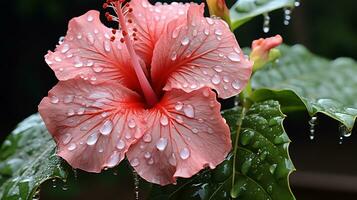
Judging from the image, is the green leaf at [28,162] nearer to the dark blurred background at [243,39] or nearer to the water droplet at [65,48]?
the water droplet at [65,48]

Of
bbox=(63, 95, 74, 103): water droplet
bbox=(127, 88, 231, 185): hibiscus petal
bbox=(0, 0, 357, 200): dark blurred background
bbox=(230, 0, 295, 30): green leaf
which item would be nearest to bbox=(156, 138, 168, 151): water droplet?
bbox=(127, 88, 231, 185): hibiscus petal

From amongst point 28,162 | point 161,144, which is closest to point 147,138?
point 161,144

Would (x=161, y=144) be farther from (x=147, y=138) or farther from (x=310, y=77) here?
(x=310, y=77)

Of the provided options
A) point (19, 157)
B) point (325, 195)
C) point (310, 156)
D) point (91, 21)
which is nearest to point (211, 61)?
point (91, 21)

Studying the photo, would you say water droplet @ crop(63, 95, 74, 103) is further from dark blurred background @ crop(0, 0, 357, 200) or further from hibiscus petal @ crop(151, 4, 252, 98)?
dark blurred background @ crop(0, 0, 357, 200)

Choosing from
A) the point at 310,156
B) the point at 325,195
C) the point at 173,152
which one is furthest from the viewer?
the point at 310,156

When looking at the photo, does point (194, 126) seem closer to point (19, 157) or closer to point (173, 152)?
point (173, 152)

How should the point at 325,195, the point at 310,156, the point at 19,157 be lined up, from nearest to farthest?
the point at 19,157 → the point at 325,195 → the point at 310,156
